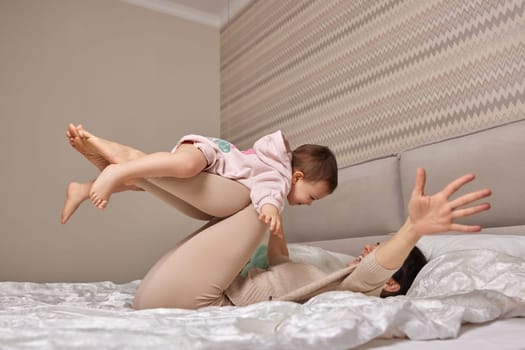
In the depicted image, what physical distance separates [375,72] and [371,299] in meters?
1.58

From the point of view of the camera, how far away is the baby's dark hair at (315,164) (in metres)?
1.39

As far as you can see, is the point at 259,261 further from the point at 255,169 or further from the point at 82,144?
the point at 82,144

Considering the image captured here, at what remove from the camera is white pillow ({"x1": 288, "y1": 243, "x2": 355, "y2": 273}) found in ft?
5.71

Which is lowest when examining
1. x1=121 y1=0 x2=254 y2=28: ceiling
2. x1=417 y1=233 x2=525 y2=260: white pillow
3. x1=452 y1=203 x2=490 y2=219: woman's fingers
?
x1=417 y1=233 x2=525 y2=260: white pillow

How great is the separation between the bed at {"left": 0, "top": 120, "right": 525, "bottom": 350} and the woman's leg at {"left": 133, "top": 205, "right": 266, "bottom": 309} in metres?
0.10

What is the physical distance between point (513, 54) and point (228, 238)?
1299 millimetres

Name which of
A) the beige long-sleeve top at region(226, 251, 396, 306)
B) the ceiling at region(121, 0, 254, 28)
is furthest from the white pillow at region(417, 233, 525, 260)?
the ceiling at region(121, 0, 254, 28)

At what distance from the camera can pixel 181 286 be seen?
1210 mm

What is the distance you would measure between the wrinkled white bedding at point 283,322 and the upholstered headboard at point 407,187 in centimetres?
41

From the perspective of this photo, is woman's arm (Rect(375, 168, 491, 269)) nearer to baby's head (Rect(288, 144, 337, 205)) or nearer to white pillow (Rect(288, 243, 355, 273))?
baby's head (Rect(288, 144, 337, 205))

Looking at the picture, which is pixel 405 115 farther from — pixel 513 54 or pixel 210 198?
pixel 210 198

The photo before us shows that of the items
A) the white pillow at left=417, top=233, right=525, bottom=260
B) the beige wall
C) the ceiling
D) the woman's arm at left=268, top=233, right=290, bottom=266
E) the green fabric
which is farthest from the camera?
the ceiling

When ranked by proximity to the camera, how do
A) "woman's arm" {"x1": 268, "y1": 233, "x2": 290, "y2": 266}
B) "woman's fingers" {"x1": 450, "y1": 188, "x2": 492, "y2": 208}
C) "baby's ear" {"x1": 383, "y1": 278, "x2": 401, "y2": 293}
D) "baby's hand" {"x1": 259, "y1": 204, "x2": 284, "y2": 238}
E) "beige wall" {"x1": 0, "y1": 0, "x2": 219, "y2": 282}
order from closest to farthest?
"woman's fingers" {"x1": 450, "y1": 188, "x2": 492, "y2": 208}, "baby's hand" {"x1": 259, "y1": 204, "x2": 284, "y2": 238}, "baby's ear" {"x1": 383, "y1": 278, "x2": 401, "y2": 293}, "woman's arm" {"x1": 268, "y1": 233, "x2": 290, "y2": 266}, "beige wall" {"x1": 0, "y1": 0, "x2": 219, "y2": 282}

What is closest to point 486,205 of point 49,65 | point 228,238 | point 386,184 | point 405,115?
point 228,238
